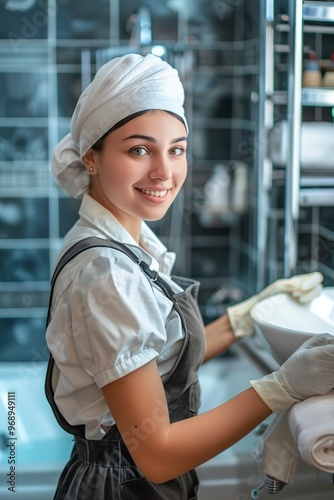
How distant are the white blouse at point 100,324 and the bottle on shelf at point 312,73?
3.74 ft

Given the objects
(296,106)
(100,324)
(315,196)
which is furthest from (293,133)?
(100,324)

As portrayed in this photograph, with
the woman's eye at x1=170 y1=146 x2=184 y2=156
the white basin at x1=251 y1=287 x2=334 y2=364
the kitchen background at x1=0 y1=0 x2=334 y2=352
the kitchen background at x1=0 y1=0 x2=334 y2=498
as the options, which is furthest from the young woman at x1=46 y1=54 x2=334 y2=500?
the kitchen background at x1=0 y1=0 x2=334 y2=352

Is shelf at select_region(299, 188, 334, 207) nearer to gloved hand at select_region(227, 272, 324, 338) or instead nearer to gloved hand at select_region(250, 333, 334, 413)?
gloved hand at select_region(227, 272, 324, 338)

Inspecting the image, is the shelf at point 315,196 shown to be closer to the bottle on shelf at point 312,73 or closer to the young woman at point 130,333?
the bottle on shelf at point 312,73

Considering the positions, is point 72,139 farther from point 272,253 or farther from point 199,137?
point 199,137

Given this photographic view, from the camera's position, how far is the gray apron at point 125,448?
1.48 meters

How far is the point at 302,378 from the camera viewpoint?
1.33 metres

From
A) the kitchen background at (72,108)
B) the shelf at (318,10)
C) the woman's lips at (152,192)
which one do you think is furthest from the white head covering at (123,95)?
the kitchen background at (72,108)

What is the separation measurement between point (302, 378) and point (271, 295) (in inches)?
21.1

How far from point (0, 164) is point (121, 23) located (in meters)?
0.86

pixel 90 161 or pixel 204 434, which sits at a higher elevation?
pixel 90 161

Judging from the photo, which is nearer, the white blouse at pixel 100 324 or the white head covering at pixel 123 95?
the white blouse at pixel 100 324

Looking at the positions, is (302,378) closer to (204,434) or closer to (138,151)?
(204,434)

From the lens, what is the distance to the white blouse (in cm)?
131
